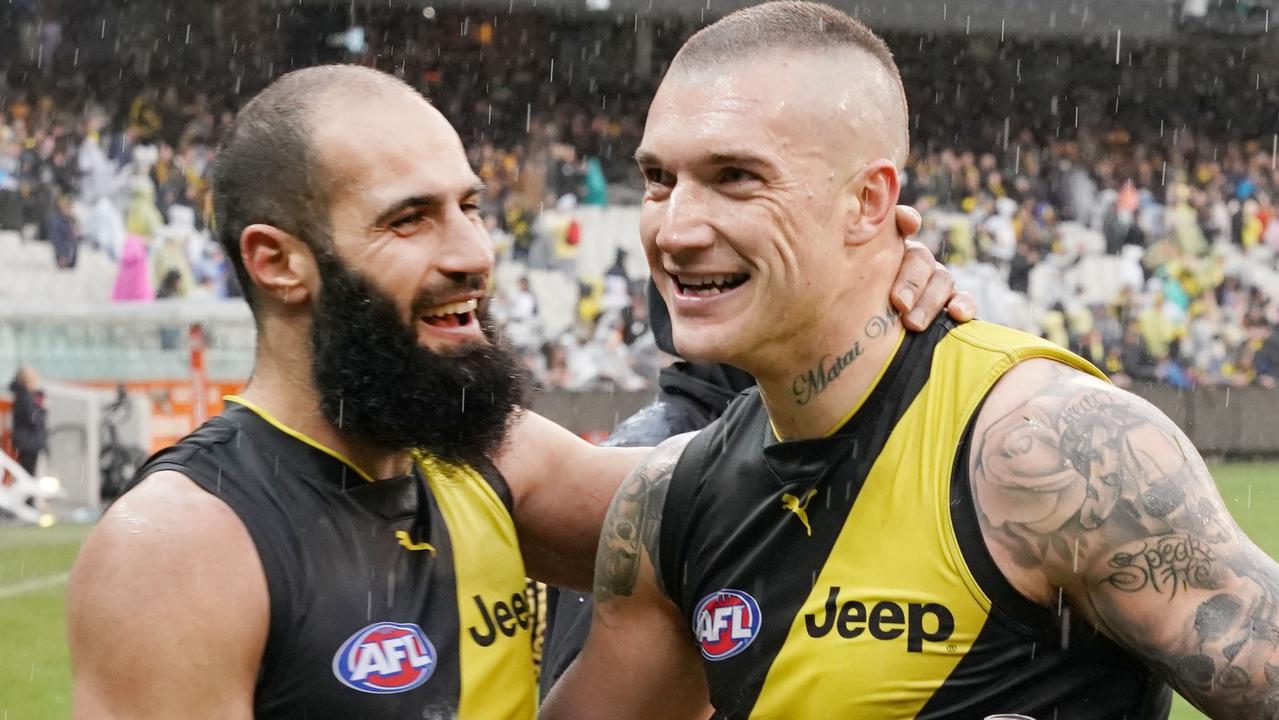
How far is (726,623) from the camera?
9.13 feet

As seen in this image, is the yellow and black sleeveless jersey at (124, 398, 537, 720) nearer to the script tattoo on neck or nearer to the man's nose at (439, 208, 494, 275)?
the man's nose at (439, 208, 494, 275)

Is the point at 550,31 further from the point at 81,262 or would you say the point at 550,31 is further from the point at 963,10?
the point at 81,262

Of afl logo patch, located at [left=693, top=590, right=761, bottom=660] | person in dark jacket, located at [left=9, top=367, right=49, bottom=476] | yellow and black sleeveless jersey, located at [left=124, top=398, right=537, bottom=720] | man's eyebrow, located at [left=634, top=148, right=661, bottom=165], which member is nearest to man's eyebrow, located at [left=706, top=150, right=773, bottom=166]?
man's eyebrow, located at [left=634, top=148, right=661, bottom=165]

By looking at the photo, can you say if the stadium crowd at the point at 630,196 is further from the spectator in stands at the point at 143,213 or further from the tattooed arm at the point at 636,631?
the tattooed arm at the point at 636,631

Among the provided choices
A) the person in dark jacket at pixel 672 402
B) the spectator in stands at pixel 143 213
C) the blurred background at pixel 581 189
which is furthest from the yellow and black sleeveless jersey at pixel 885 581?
the spectator in stands at pixel 143 213

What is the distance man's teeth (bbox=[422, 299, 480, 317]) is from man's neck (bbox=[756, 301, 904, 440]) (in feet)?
2.07

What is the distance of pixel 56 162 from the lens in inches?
728

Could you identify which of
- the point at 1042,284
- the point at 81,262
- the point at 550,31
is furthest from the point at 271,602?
the point at 550,31

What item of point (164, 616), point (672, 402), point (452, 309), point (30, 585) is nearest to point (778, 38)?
point (452, 309)

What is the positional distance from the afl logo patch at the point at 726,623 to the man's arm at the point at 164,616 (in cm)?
76

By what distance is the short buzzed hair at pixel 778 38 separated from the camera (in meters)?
2.78

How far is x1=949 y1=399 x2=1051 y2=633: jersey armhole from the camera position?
247cm

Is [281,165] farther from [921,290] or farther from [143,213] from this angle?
[143,213]

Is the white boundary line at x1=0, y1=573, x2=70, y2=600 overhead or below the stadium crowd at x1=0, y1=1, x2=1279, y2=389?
A: below
